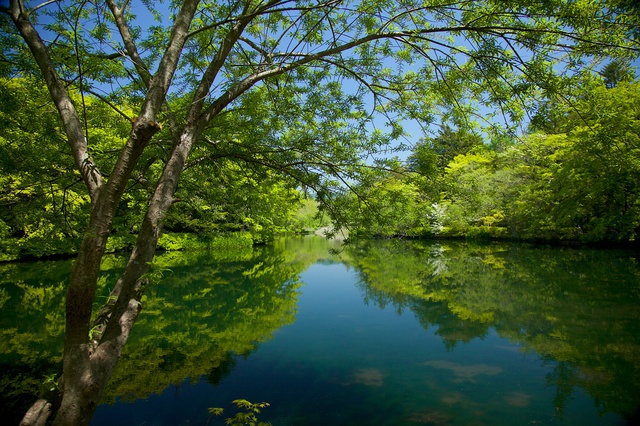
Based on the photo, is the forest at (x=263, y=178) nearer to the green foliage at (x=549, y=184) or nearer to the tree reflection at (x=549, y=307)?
the green foliage at (x=549, y=184)

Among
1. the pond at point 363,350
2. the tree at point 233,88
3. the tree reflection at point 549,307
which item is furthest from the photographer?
the tree reflection at point 549,307

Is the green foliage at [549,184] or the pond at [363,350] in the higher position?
the green foliage at [549,184]

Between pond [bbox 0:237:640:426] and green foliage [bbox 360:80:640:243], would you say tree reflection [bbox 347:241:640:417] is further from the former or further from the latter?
green foliage [bbox 360:80:640:243]

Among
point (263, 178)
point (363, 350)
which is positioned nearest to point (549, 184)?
point (363, 350)

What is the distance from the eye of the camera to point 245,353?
6.12 metres

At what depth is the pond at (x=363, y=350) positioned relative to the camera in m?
4.25

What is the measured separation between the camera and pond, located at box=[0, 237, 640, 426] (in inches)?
167

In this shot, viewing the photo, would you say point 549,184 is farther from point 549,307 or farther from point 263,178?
point 263,178

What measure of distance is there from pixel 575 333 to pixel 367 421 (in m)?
5.16

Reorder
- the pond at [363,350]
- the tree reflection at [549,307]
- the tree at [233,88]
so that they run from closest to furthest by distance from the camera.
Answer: the tree at [233,88] → the pond at [363,350] → the tree reflection at [549,307]

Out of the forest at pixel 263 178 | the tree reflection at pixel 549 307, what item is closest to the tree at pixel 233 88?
the forest at pixel 263 178

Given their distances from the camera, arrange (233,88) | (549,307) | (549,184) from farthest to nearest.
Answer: (549,184)
(549,307)
(233,88)

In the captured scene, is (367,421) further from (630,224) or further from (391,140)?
(630,224)

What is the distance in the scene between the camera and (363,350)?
248 inches
